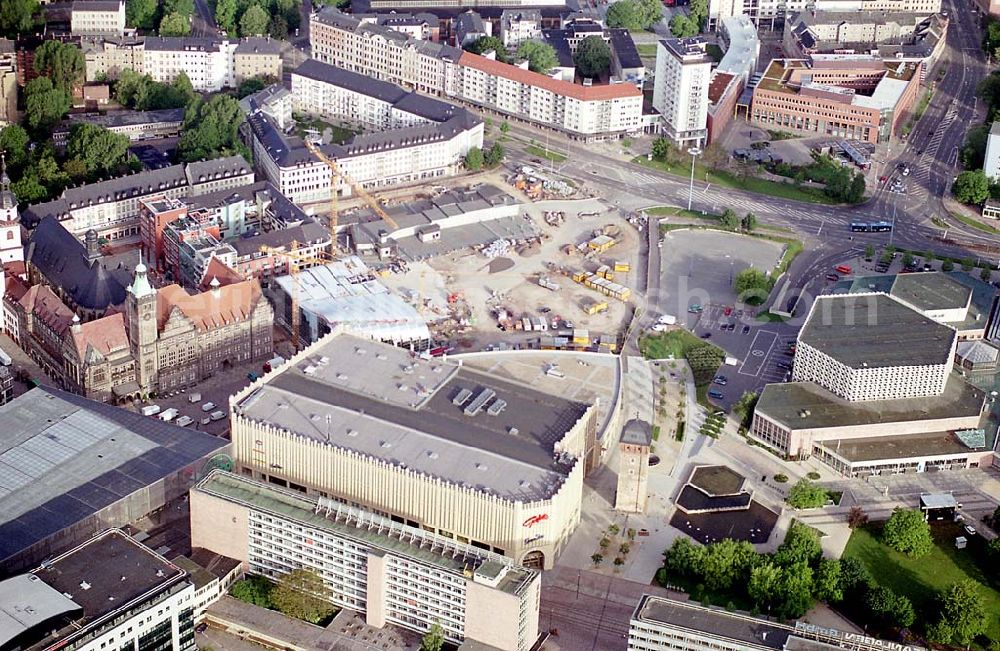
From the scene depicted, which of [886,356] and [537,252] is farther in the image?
[537,252]

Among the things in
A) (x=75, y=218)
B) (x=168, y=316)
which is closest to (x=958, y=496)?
(x=168, y=316)

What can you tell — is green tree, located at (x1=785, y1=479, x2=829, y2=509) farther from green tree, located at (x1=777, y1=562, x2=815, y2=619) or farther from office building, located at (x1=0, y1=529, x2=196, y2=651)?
office building, located at (x1=0, y1=529, x2=196, y2=651)

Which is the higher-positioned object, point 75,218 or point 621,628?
point 75,218

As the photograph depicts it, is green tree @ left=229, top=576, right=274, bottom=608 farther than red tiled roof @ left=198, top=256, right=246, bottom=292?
No

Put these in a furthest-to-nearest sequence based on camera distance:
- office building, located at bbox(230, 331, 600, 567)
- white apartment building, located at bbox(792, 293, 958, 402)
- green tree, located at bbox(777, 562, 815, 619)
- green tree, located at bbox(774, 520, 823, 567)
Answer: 1. white apartment building, located at bbox(792, 293, 958, 402)
2. green tree, located at bbox(774, 520, 823, 567)
3. office building, located at bbox(230, 331, 600, 567)
4. green tree, located at bbox(777, 562, 815, 619)

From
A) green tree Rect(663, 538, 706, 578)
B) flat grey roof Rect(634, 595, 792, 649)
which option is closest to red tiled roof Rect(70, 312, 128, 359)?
green tree Rect(663, 538, 706, 578)

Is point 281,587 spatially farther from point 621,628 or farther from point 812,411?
point 812,411

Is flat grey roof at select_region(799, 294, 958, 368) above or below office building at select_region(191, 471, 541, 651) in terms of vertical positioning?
above

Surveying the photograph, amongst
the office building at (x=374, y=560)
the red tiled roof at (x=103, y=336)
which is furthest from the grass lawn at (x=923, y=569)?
the red tiled roof at (x=103, y=336)
